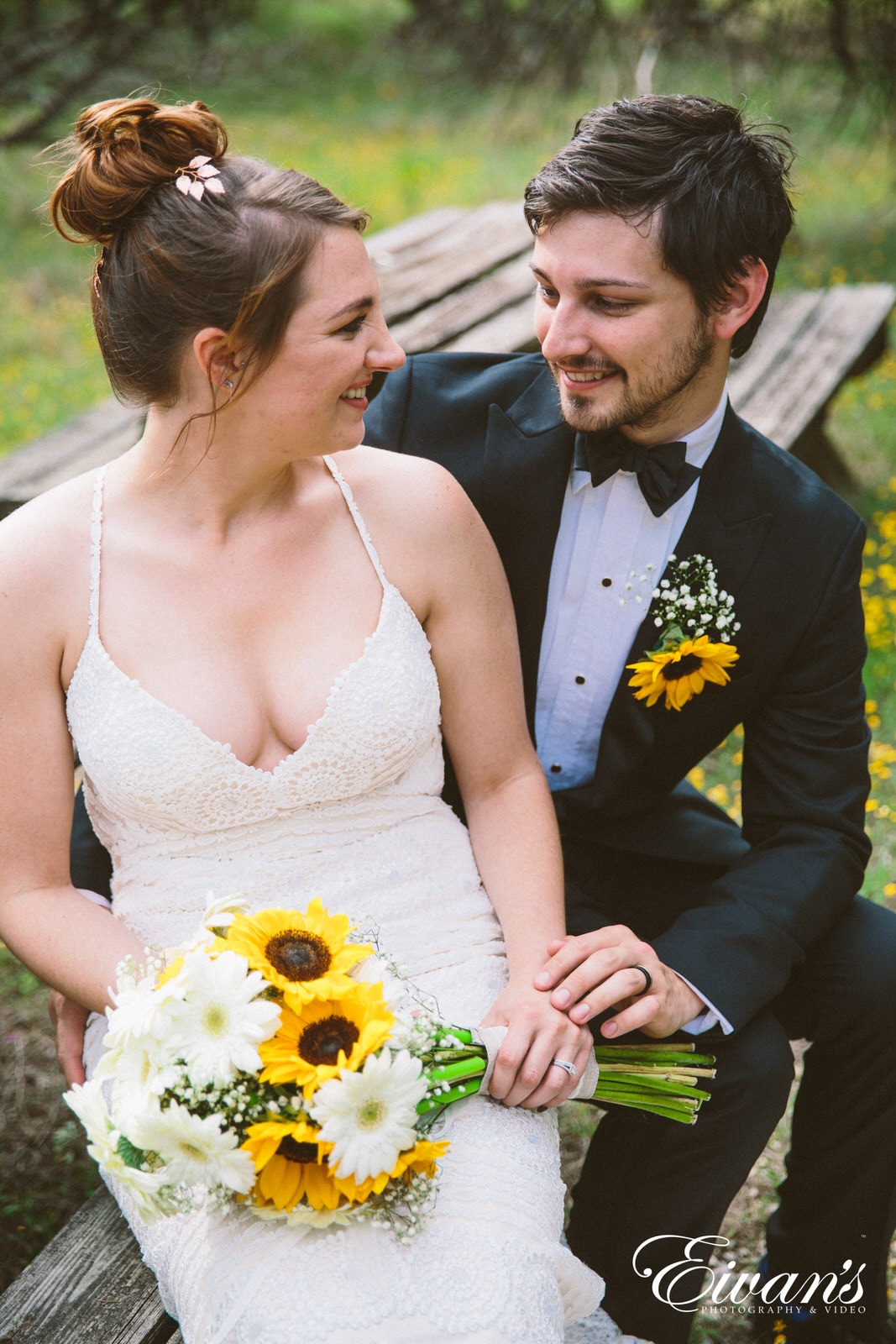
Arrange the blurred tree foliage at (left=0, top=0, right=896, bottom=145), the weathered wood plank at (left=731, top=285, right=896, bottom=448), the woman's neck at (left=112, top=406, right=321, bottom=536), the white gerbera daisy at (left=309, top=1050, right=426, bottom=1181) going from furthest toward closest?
the blurred tree foliage at (left=0, top=0, right=896, bottom=145) → the weathered wood plank at (left=731, top=285, right=896, bottom=448) → the woman's neck at (left=112, top=406, right=321, bottom=536) → the white gerbera daisy at (left=309, top=1050, right=426, bottom=1181)

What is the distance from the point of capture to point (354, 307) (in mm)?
2072

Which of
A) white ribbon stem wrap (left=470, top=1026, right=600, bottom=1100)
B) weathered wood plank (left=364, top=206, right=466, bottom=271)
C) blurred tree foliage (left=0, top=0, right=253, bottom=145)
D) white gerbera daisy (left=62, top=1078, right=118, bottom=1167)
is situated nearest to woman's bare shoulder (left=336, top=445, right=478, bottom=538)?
white ribbon stem wrap (left=470, top=1026, right=600, bottom=1100)

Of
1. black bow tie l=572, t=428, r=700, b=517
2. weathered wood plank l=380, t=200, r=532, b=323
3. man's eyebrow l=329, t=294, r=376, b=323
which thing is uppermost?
man's eyebrow l=329, t=294, r=376, b=323

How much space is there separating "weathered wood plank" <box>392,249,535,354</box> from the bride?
202 centimetres

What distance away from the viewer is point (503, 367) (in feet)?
8.94

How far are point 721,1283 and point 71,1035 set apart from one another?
144 centimetres

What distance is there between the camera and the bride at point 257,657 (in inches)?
79.7

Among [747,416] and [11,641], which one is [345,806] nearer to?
[11,641]

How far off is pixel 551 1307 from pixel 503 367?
1.85m

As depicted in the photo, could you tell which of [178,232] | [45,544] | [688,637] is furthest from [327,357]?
[688,637]

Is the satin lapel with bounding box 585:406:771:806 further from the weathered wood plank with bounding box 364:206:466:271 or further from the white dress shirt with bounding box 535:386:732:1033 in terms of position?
the weathered wood plank with bounding box 364:206:466:271

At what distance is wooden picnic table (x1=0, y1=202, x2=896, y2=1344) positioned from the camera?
2.01m

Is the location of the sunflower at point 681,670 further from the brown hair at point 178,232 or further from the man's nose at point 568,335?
the brown hair at point 178,232

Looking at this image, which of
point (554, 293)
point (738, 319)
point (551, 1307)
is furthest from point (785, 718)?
point (551, 1307)
